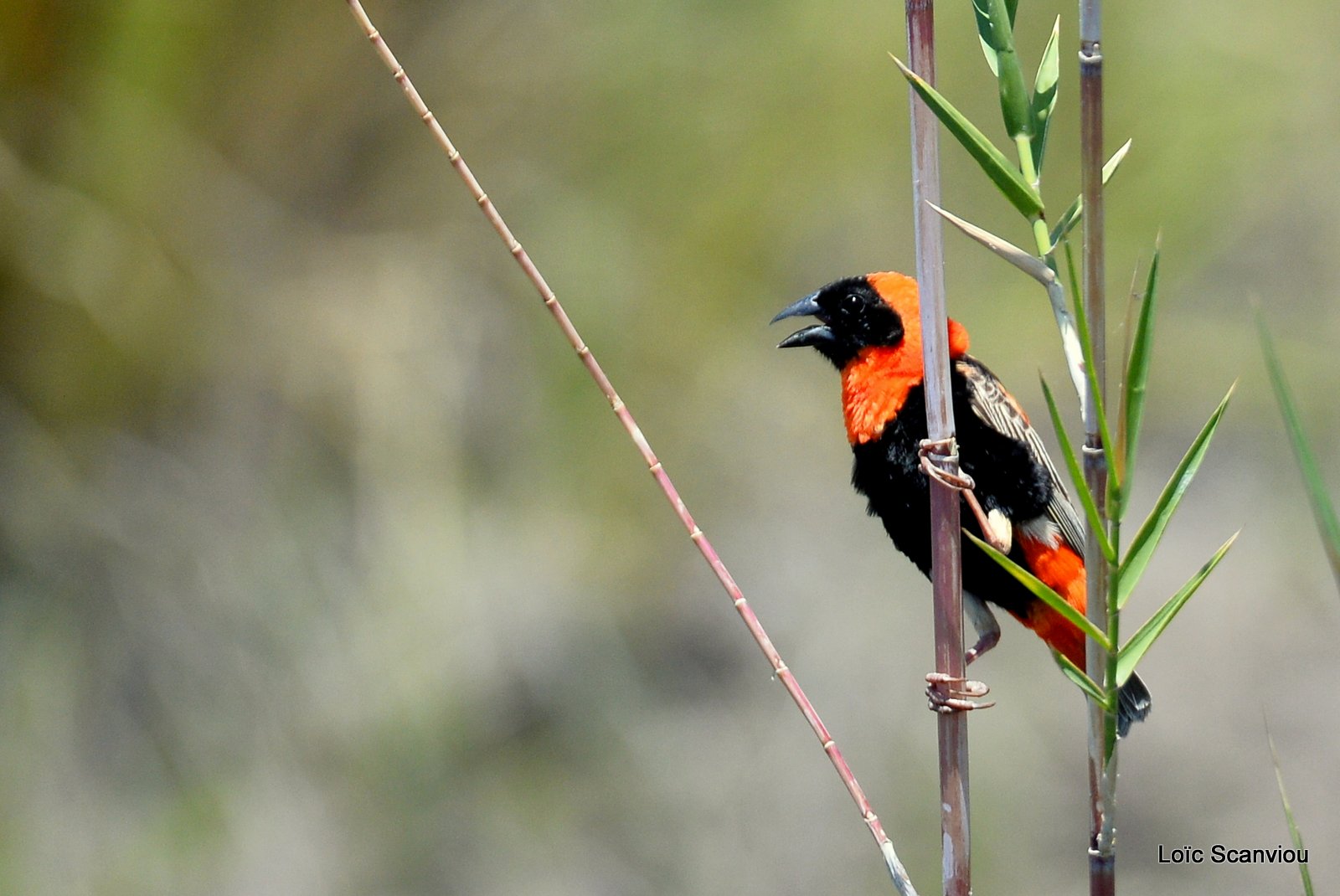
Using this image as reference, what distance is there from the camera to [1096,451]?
0.92 m

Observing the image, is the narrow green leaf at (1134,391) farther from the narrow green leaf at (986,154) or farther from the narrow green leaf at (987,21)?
the narrow green leaf at (987,21)

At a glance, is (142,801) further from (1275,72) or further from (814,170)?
(1275,72)

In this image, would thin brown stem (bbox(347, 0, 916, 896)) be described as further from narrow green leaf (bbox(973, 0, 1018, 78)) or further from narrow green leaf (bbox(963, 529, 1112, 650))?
narrow green leaf (bbox(973, 0, 1018, 78))

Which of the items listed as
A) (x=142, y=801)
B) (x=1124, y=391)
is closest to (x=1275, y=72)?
(x=1124, y=391)

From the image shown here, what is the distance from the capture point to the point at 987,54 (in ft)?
3.41

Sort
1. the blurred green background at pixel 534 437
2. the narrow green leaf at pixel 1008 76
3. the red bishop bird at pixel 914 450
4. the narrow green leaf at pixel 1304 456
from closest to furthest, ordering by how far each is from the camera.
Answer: the narrow green leaf at pixel 1304 456 → the narrow green leaf at pixel 1008 76 → the red bishop bird at pixel 914 450 → the blurred green background at pixel 534 437

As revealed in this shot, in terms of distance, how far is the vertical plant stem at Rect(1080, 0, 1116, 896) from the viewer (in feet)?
2.81

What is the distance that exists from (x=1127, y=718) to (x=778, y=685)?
2154mm

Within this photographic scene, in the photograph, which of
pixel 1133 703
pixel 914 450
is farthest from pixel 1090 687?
pixel 1133 703

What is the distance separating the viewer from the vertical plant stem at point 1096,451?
2.81 ft

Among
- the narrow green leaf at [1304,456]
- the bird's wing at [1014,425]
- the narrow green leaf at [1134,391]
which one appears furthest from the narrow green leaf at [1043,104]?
the bird's wing at [1014,425]

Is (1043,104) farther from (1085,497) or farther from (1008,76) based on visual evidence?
(1085,497)

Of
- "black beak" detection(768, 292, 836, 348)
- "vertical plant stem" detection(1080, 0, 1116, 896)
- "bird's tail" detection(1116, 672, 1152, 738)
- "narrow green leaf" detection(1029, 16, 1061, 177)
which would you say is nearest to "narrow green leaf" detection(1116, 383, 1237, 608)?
"vertical plant stem" detection(1080, 0, 1116, 896)

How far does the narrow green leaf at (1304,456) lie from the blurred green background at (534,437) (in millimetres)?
3009
